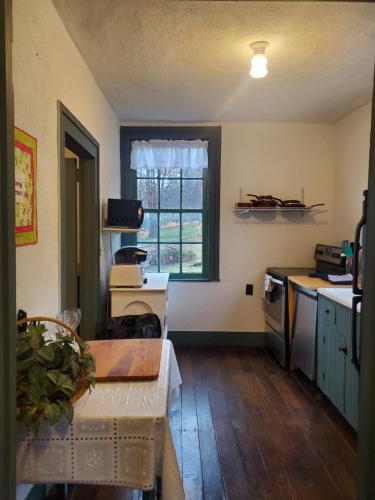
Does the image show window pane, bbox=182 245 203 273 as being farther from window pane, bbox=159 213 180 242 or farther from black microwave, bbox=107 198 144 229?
black microwave, bbox=107 198 144 229

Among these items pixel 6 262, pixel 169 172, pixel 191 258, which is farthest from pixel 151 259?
pixel 6 262

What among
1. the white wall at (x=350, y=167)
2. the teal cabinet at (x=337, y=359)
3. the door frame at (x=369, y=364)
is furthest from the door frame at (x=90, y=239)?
the white wall at (x=350, y=167)

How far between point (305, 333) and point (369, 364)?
2224 millimetres

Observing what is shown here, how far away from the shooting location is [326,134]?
404 centimetres

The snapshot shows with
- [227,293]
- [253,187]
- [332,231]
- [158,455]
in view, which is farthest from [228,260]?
[158,455]

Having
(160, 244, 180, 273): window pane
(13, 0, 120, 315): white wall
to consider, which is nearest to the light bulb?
(13, 0, 120, 315): white wall

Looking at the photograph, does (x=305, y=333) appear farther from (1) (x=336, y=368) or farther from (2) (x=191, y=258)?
(2) (x=191, y=258)

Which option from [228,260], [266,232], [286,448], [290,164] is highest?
[290,164]

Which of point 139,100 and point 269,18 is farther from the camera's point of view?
point 139,100

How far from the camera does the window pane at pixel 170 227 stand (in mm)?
4148

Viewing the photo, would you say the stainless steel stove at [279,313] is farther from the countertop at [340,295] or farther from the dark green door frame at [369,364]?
the dark green door frame at [369,364]

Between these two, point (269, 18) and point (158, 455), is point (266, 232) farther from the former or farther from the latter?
point (158, 455)

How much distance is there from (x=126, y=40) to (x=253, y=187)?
2.20 m

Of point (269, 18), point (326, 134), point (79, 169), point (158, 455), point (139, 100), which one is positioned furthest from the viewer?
point (326, 134)
